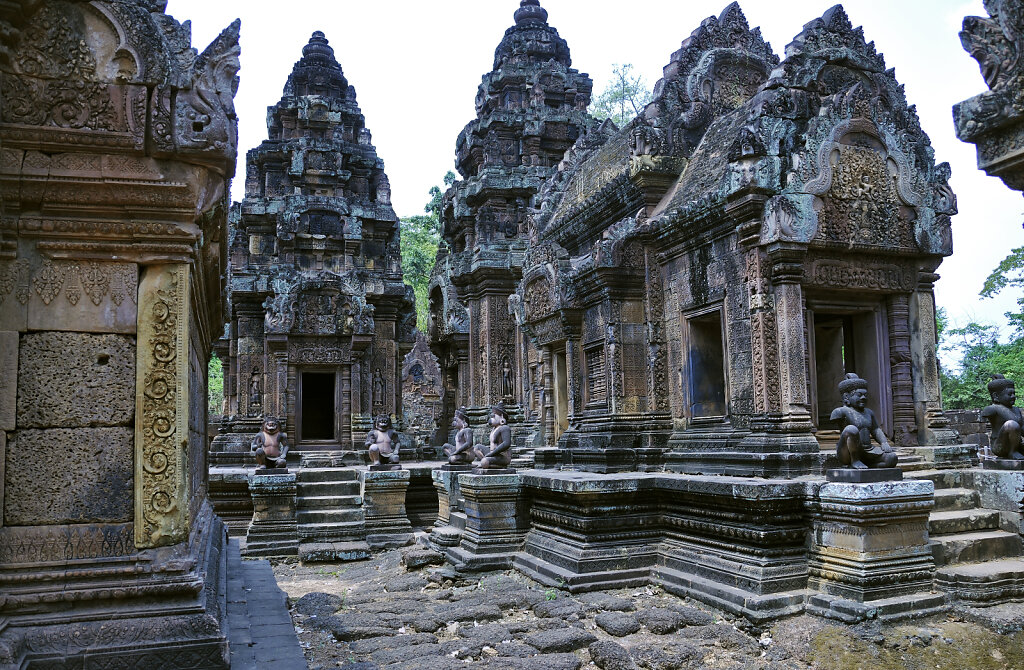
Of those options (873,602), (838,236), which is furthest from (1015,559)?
(838,236)

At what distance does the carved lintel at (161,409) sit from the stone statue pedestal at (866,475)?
4983 mm

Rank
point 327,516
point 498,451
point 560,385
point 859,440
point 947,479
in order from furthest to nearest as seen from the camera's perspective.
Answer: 1. point 327,516
2. point 560,385
3. point 498,451
4. point 947,479
5. point 859,440

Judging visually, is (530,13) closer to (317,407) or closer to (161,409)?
(317,407)

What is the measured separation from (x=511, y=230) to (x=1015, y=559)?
12.9 metres

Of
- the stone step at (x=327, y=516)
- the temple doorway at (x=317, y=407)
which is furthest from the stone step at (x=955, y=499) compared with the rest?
the temple doorway at (x=317, y=407)

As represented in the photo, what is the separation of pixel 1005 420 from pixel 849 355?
1732mm

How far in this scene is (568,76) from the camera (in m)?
19.0

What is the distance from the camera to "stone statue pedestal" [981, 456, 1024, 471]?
712cm

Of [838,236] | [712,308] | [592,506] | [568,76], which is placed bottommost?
[592,506]

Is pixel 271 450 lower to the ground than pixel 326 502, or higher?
higher

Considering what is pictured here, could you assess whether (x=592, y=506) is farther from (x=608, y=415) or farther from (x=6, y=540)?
(x=6, y=540)

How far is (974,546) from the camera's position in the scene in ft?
21.4

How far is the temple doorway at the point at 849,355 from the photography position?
26.2ft

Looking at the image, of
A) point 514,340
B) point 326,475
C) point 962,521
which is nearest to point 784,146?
point 962,521
